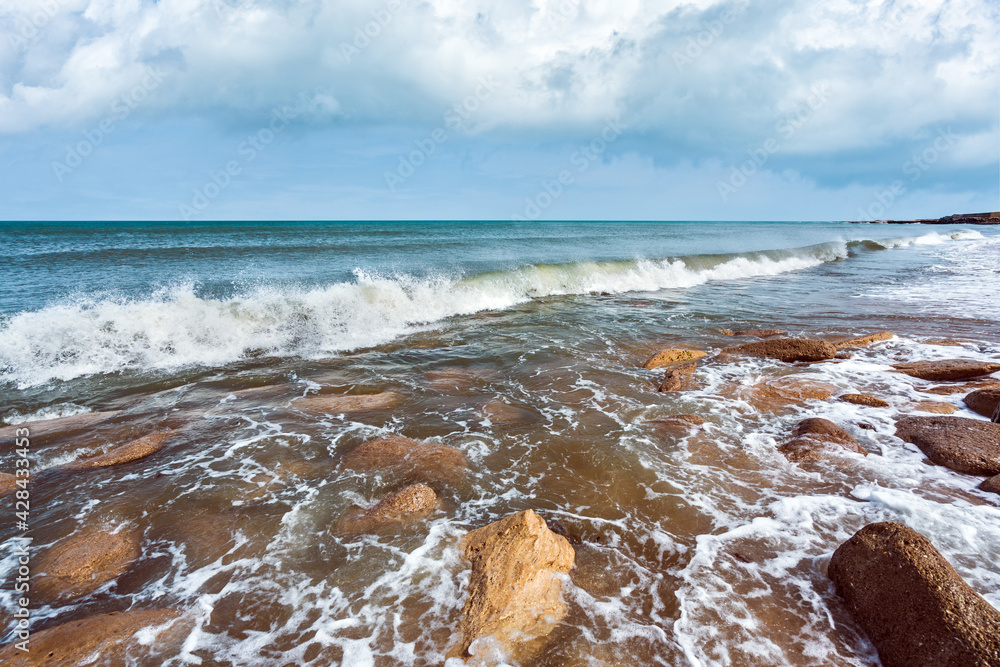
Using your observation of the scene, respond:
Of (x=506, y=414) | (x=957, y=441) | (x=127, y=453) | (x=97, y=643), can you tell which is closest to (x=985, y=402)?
(x=957, y=441)

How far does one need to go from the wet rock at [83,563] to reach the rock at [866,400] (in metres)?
8.39

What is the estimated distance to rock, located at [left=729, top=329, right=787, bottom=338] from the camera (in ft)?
33.8

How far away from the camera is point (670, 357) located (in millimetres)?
8359

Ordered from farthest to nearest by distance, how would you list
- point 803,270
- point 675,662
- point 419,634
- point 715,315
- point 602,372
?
point 803,270
point 715,315
point 602,372
point 419,634
point 675,662

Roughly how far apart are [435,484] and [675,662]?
8.43 feet

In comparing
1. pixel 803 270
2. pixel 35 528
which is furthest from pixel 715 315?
pixel 803 270

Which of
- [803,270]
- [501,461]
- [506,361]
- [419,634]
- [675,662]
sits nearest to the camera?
[675,662]

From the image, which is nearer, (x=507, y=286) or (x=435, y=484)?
(x=435, y=484)

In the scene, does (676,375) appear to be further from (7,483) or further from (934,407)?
(7,483)

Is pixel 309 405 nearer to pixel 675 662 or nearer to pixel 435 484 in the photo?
pixel 435 484

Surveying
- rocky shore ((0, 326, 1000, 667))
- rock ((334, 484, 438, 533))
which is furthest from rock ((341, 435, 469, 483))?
rock ((334, 484, 438, 533))

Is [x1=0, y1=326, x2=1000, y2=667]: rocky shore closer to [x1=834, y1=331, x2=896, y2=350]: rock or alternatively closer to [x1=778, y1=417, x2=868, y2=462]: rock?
[x1=778, y1=417, x2=868, y2=462]: rock

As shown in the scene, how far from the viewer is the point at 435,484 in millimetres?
4551

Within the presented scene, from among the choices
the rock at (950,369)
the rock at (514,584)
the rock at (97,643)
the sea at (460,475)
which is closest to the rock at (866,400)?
the sea at (460,475)
